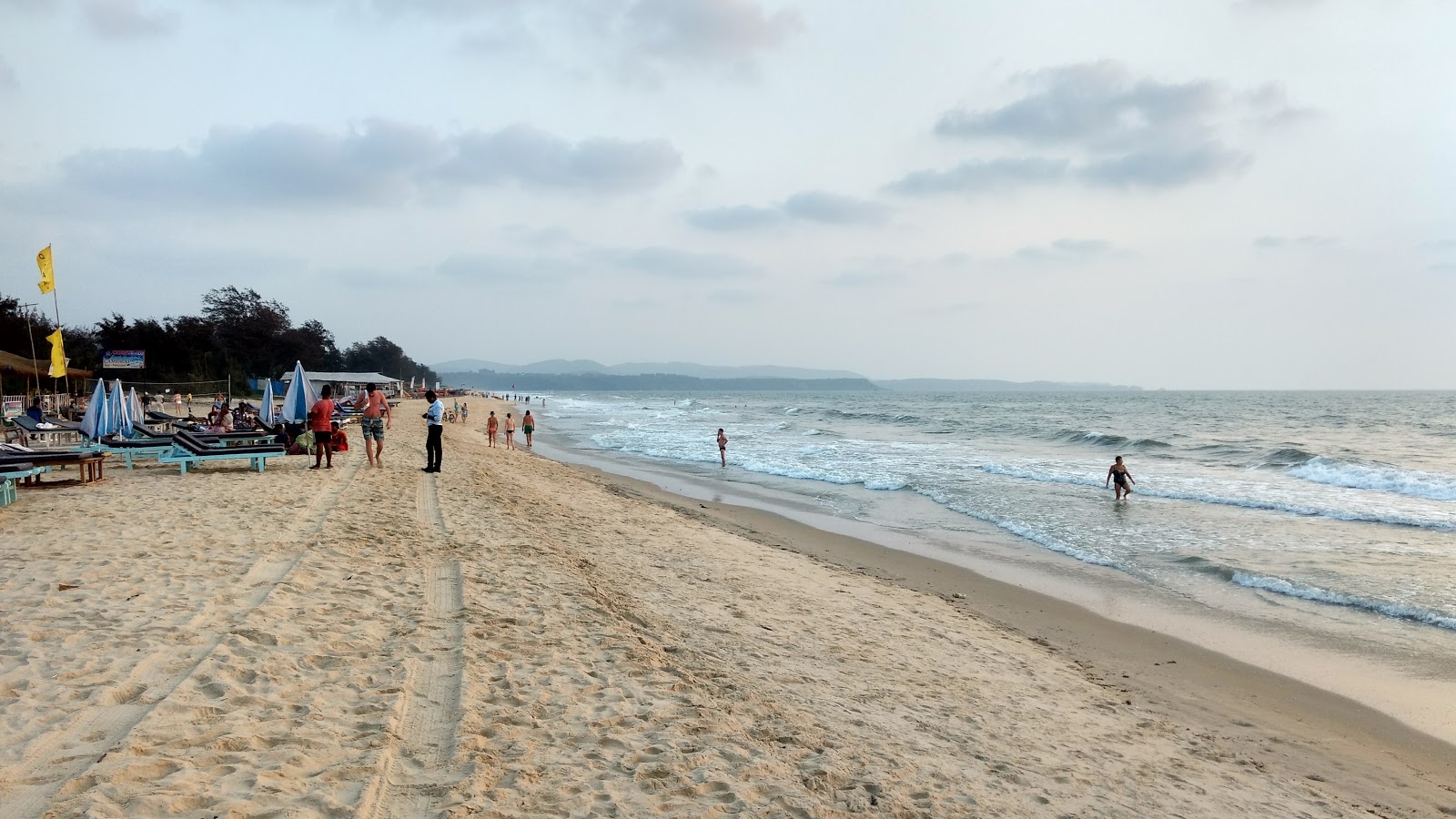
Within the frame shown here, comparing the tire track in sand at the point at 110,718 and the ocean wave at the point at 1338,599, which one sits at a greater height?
the tire track in sand at the point at 110,718

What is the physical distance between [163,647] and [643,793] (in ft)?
9.50

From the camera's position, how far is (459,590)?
19.2ft

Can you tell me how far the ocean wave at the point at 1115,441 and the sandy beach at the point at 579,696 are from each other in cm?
2558

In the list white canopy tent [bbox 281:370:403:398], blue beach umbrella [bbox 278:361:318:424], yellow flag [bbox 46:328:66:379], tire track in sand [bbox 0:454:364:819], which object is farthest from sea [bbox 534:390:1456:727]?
white canopy tent [bbox 281:370:403:398]

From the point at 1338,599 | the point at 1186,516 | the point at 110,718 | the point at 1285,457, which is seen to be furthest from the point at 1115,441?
the point at 110,718

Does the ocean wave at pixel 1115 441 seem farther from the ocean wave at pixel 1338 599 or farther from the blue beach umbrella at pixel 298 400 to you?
the blue beach umbrella at pixel 298 400

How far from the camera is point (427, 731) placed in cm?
356

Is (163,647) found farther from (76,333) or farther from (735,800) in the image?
(76,333)

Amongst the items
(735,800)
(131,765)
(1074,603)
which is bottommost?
(1074,603)

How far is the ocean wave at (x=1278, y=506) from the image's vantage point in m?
12.9

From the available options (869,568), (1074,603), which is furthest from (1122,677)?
(869,568)

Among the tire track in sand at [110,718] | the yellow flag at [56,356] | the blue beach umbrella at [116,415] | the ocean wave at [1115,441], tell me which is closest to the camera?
the tire track in sand at [110,718]

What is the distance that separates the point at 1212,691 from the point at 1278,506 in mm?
11176

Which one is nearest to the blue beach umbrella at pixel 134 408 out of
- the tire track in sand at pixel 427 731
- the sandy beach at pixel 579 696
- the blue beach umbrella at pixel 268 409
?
the blue beach umbrella at pixel 268 409
